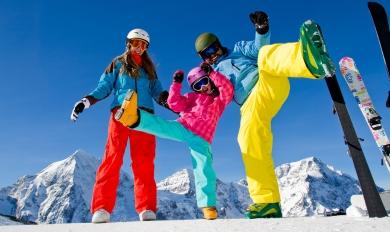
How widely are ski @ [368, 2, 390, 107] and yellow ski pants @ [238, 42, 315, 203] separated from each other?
121 centimetres

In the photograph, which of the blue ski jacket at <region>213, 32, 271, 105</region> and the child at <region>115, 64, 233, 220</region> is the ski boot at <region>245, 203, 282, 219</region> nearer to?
the child at <region>115, 64, 233, 220</region>

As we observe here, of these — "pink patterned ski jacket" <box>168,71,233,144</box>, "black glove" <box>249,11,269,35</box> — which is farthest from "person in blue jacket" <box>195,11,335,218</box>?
"pink patterned ski jacket" <box>168,71,233,144</box>

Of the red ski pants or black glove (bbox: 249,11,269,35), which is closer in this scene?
black glove (bbox: 249,11,269,35)

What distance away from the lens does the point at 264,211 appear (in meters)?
4.77

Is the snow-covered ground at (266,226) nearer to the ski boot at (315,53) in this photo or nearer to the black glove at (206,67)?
the ski boot at (315,53)

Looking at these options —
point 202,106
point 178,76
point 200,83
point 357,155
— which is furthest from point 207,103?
→ point 357,155

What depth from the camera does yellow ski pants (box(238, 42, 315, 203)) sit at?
483 cm

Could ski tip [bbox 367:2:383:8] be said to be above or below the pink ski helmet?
above

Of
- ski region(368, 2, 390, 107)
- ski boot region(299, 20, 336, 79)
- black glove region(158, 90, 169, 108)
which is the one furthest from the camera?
black glove region(158, 90, 169, 108)

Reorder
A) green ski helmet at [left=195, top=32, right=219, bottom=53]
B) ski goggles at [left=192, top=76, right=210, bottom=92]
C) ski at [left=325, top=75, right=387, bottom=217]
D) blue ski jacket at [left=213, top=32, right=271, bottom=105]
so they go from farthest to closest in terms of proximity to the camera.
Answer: green ski helmet at [left=195, top=32, right=219, bottom=53] < ski goggles at [left=192, top=76, right=210, bottom=92] < blue ski jacket at [left=213, top=32, right=271, bottom=105] < ski at [left=325, top=75, right=387, bottom=217]

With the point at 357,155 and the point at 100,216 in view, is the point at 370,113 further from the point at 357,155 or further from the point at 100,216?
the point at 100,216

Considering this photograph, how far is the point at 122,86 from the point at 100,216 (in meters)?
2.03

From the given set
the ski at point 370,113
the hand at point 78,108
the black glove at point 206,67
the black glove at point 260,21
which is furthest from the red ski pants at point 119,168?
→ the ski at point 370,113

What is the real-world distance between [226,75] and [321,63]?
1.85 meters
